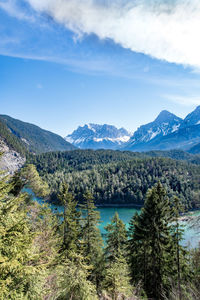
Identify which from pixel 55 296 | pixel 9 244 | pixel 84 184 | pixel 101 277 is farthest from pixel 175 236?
pixel 84 184

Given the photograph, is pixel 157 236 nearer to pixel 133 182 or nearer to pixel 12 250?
pixel 12 250

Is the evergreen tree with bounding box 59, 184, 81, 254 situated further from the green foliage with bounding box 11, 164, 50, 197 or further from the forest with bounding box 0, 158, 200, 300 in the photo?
the green foliage with bounding box 11, 164, 50, 197

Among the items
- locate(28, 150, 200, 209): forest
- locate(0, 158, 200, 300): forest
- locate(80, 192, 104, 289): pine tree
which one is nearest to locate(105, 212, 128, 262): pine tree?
locate(0, 158, 200, 300): forest

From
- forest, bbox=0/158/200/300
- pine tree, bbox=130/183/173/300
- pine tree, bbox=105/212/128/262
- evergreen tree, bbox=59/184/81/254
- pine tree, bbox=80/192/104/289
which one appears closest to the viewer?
forest, bbox=0/158/200/300

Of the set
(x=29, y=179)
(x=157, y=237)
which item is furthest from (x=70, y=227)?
(x=157, y=237)

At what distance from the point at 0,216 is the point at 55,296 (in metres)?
5.12

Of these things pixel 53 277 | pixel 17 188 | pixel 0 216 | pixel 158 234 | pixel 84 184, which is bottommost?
pixel 84 184

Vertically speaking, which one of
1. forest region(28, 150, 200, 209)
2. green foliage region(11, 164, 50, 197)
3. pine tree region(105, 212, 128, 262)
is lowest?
forest region(28, 150, 200, 209)

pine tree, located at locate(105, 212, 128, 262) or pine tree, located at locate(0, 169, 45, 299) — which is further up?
pine tree, located at locate(0, 169, 45, 299)

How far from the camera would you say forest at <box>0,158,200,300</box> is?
7.39 meters

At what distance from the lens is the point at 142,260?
1939cm

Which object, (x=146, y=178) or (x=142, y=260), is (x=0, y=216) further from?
(x=146, y=178)

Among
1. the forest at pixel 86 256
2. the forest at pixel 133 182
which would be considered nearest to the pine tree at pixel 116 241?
the forest at pixel 86 256

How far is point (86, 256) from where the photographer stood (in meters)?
20.8
